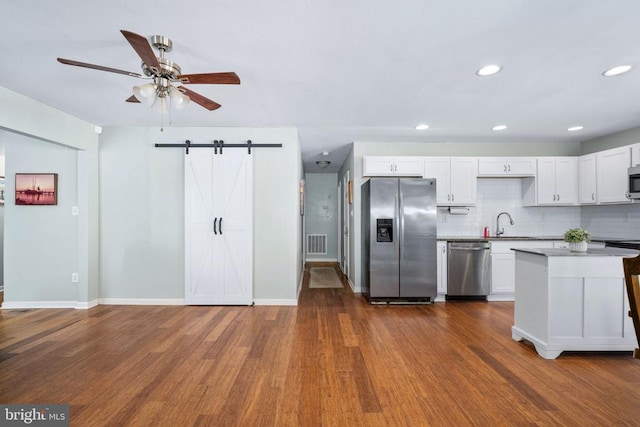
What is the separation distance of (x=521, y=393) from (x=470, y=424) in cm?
61

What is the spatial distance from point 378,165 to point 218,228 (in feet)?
8.45

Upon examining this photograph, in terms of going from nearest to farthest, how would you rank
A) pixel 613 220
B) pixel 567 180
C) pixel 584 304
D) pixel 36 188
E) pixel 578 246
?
1. pixel 584 304
2. pixel 578 246
3. pixel 36 188
4. pixel 613 220
5. pixel 567 180

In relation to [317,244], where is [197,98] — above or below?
above

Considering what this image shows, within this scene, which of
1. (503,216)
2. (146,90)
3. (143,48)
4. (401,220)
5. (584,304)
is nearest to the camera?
(143,48)

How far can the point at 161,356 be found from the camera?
2.61 meters

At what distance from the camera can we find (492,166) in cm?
467

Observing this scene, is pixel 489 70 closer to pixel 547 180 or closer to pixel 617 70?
pixel 617 70

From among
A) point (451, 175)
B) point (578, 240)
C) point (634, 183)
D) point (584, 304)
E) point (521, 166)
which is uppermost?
point (521, 166)

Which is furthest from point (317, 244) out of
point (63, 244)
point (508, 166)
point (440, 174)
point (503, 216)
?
point (63, 244)

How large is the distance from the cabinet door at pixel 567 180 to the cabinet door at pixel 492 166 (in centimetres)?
83

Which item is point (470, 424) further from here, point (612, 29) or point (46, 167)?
point (46, 167)

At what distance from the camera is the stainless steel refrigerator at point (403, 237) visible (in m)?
4.26

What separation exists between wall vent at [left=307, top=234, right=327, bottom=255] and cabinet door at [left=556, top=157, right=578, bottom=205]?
5.28 metres

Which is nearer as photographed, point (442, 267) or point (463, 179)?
point (442, 267)
